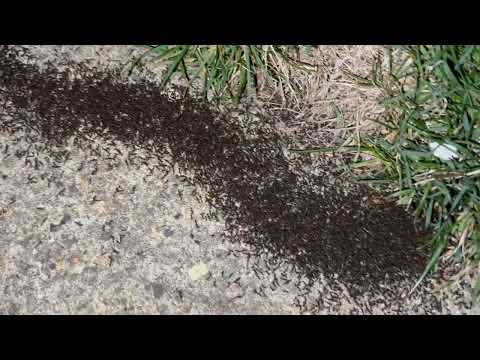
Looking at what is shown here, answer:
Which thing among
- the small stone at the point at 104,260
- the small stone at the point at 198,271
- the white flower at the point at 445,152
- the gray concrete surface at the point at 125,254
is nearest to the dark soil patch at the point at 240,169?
the gray concrete surface at the point at 125,254

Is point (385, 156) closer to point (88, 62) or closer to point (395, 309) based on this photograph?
point (395, 309)

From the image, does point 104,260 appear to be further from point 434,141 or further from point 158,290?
point 434,141

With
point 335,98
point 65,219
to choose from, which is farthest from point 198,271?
point 335,98

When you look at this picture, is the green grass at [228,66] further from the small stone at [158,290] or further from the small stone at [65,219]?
the small stone at [158,290]

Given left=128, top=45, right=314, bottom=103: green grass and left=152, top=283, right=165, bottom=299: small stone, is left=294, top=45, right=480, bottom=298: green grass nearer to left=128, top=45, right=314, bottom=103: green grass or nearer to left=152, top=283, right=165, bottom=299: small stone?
left=128, top=45, right=314, bottom=103: green grass

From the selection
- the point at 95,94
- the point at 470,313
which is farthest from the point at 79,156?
the point at 470,313

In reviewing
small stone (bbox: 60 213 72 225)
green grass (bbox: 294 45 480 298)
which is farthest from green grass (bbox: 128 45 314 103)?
small stone (bbox: 60 213 72 225)
